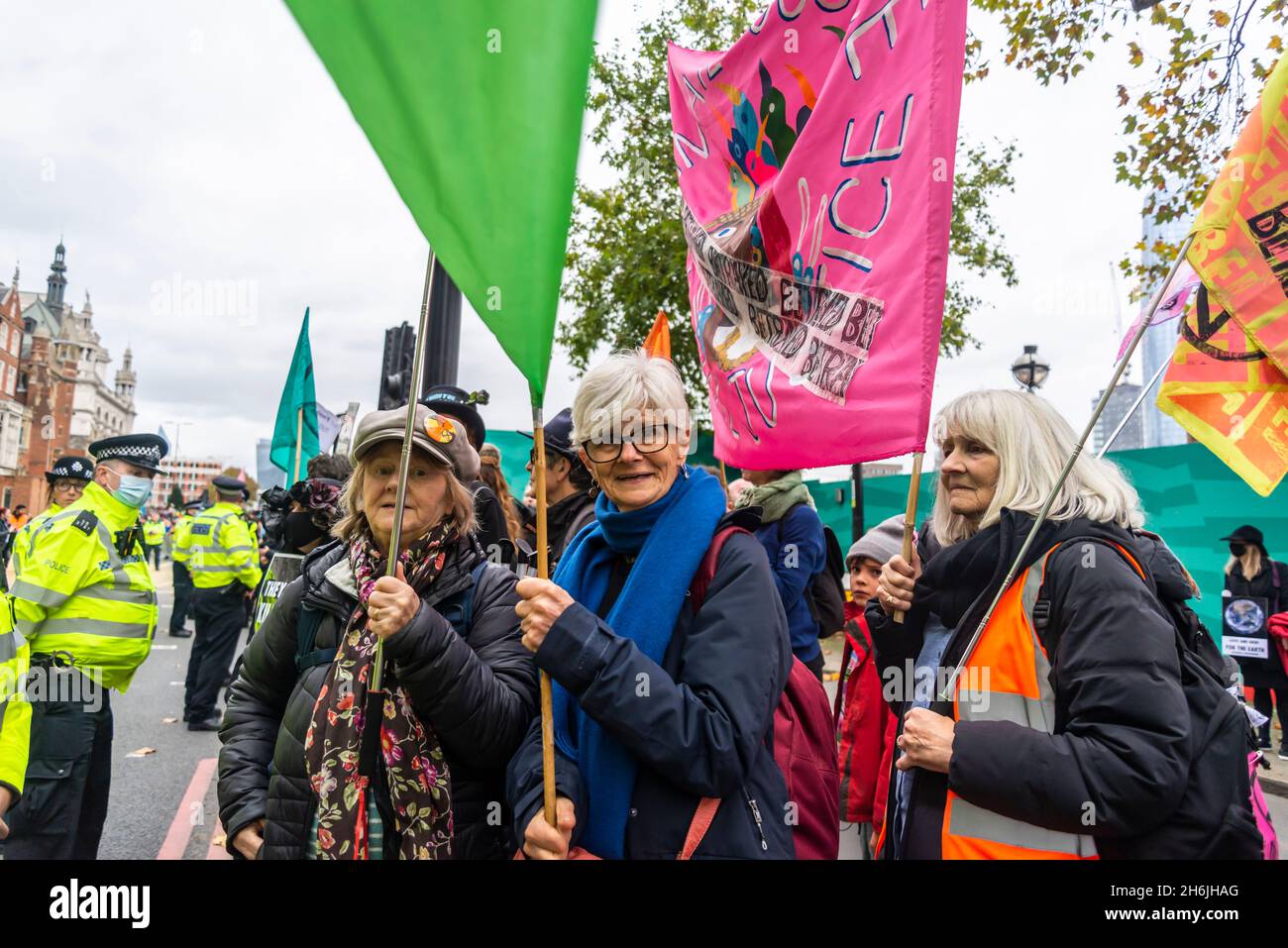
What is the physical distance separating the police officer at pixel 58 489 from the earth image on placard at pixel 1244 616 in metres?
8.97

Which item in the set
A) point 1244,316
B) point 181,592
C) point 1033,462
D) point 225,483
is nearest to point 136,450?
point 1033,462

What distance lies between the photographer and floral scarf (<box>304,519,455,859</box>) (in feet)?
6.49

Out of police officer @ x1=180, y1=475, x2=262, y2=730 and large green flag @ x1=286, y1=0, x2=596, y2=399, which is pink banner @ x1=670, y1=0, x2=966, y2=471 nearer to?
large green flag @ x1=286, y1=0, x2=596, y2=399

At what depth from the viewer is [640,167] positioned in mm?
14758

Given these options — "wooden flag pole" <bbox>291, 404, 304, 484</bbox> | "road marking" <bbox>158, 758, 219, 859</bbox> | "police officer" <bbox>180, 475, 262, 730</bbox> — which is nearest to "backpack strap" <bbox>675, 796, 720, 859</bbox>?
"road marking" <bbox>158, 758, 219, 859</bbox>

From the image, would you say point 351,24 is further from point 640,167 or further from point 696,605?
point 640,167

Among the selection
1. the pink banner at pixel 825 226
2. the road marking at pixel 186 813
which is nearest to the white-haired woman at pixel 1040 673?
the pink banner at pixel 825 226

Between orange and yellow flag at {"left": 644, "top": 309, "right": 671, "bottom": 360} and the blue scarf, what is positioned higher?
orange and yellow flag at {"left": 644, "top": 309, "right": 671, "bottom": 360}

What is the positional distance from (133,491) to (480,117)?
3728 millimetres

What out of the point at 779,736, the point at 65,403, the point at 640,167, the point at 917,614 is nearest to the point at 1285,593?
the point at 917,614

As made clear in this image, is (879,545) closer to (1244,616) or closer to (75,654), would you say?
(75,654)

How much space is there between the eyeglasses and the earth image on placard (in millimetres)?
7736

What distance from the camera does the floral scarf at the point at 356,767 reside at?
77.9 inches
